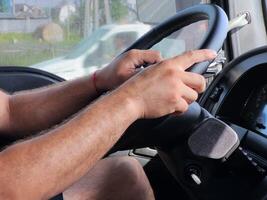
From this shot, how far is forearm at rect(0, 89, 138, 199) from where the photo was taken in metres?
0.99

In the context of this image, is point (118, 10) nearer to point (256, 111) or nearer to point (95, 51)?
point (95, 51)

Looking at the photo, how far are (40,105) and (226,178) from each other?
22.9 inches

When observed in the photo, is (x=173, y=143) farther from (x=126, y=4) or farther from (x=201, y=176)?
(x=126, y=4)

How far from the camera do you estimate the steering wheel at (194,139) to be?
46.0 inches

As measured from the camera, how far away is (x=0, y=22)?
6.33 feet

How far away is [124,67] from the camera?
53.1 inches

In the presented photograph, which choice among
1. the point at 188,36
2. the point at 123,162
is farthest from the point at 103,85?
the point at 188,36

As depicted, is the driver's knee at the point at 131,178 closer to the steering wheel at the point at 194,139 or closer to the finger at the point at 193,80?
the steering wheel at the point at 194,139

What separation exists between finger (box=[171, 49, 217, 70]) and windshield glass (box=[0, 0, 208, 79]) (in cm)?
75

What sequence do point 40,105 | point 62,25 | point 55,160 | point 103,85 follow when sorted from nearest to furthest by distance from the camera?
point 55,160 → point 103,85 → point 40,105 → point 62,25

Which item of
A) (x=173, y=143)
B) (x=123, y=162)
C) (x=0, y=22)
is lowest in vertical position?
(x=123, y=162)

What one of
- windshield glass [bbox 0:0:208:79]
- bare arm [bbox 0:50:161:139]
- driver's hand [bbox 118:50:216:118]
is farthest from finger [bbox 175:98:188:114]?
windshield glass [bbox 0:0:208:79]

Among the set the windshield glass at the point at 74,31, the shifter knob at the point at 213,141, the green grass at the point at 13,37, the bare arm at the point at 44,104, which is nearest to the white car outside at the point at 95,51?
the windshield glass at the point at 74,31

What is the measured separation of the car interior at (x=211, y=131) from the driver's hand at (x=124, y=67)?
116mm
